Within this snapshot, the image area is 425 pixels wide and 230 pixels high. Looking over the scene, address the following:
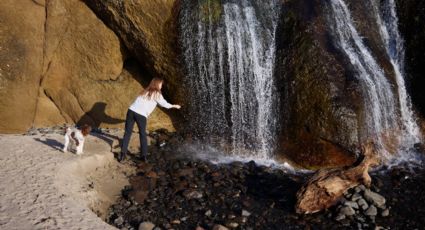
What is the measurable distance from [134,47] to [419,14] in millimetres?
7147

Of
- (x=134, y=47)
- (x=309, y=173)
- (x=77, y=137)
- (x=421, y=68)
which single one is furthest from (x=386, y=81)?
(x=77, y=137)

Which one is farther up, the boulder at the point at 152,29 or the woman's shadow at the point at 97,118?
the boulder at the point at 152,29

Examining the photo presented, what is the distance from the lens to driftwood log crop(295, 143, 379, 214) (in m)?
7.51

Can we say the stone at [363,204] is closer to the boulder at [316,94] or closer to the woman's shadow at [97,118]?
the boulder at [316,94]

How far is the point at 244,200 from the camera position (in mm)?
8023

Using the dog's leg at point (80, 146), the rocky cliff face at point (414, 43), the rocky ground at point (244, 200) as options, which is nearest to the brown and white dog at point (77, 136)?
the dog's leg at point (80, 146)

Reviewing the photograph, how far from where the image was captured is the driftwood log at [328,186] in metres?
7.51

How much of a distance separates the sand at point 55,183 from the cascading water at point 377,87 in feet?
17.6

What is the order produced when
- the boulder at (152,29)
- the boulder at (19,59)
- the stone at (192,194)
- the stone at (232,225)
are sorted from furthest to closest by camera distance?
the boulder at (152,29), the boulder at (19,59), the stone at (192,194), the stone at (232,225)

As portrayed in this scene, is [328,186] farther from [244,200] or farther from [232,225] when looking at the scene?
[232,225]

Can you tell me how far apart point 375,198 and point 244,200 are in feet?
7.25

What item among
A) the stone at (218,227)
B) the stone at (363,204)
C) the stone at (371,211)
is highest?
the stone at (363,204)

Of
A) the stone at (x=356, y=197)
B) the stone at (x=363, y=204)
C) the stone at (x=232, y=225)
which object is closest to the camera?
the stone at (x=232, y=225)

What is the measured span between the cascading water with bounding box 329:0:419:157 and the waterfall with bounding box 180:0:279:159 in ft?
5.46
